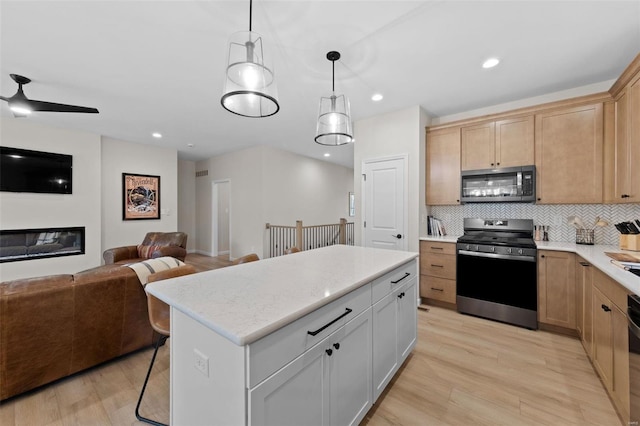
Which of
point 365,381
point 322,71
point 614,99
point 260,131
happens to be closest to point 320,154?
point 260,131

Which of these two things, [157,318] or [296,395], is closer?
[296,395]

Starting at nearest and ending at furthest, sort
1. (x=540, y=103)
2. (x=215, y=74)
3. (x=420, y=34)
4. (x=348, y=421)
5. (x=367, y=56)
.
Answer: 1. (x=348, y=421)
2. (x=420, y=34)
3. (x=367, y=56)
4. (x=215, y=74)
5. (x=540, y=103)

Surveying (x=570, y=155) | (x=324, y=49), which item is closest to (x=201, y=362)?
(x=324, y=49)

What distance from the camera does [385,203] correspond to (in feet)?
12.3

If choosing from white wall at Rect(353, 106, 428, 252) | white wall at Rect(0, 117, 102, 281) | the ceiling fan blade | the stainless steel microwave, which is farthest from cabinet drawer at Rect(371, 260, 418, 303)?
white wall at Rect(0, 117, 102, 281)

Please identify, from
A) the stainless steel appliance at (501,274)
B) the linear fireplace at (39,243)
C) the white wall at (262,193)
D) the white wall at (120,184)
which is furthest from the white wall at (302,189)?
the stainless steel appliance at (501,274)

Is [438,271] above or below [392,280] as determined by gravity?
below

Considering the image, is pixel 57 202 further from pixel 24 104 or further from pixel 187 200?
pixel 187 200

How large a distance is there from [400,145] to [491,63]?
136 cm

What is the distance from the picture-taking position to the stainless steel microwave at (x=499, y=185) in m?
3.00

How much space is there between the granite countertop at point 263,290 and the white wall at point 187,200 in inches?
255

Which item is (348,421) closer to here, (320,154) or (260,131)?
(260,131)

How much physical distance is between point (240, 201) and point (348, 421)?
5.57 meters

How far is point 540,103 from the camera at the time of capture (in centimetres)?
316
